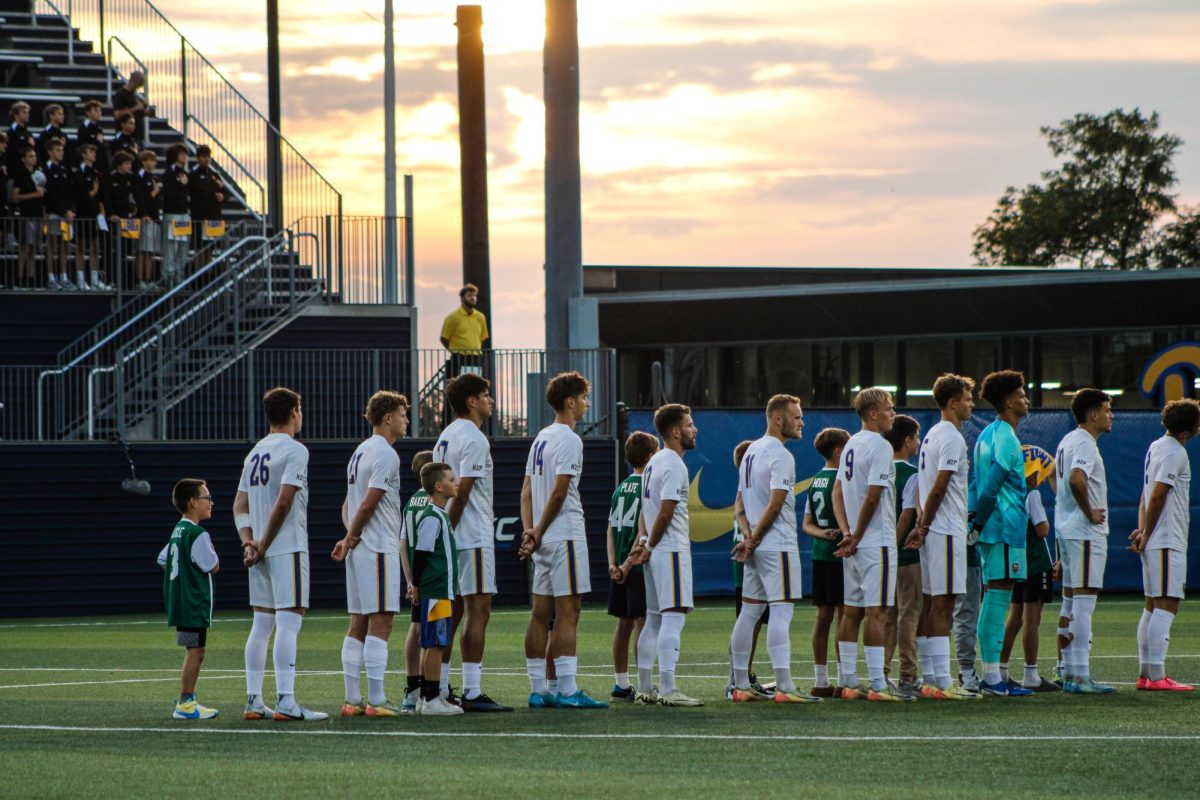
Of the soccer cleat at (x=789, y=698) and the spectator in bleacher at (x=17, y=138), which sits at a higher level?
the spectator in bleacher at (x=17, y=138)

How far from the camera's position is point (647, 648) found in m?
11.1

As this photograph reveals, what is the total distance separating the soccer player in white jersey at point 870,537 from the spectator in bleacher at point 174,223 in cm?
1632

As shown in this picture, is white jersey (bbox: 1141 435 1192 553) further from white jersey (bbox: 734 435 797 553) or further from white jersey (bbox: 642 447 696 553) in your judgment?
white jersey (bbox: 642 447 696 553)

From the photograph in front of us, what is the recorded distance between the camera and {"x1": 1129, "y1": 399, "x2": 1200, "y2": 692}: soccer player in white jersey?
37.9ft

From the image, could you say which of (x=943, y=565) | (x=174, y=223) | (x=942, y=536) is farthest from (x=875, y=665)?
(x=174, y=223)

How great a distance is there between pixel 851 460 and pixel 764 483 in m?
0.58

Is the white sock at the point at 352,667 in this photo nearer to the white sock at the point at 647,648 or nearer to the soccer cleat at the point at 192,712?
the soccer cleat at the point at 192,712

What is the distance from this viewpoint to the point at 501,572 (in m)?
22.7

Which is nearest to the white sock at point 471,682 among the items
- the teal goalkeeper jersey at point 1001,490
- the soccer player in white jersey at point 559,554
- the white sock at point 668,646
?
the soccer player in white jersey at point 559,554

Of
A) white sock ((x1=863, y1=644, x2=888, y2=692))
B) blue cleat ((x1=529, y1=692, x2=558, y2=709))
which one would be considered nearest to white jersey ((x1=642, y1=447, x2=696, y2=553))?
blue cleat ((x1=529, y1=692, x2=558, y2=709))

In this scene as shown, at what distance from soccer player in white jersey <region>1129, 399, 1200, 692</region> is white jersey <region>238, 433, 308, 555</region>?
562 centimetres

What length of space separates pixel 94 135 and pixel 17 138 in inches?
44.6

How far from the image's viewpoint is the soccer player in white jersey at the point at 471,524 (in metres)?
10.6

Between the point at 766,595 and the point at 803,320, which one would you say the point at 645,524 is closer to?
the point at 766,595
